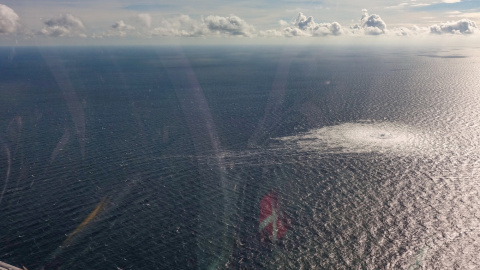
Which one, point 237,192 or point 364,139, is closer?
point 237,192

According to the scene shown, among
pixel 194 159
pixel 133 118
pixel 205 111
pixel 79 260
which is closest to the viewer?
pixel 79 260

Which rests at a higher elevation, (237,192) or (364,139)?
(364,139)

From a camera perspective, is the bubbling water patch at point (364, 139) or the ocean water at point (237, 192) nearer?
the ocean water at point (237, 192)

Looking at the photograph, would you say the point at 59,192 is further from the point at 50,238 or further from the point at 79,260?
the point at 79,260

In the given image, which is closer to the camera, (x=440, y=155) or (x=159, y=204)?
(x=159, y=204)

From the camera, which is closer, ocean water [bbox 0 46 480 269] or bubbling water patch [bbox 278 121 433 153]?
ocean water [bbox 0 46 480 269]

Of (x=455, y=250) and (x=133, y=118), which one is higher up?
(x=133, y=118)

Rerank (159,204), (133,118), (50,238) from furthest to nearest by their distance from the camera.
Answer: (133,118) → (159,204) → (50,238)

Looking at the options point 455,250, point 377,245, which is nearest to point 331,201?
point 377,245
